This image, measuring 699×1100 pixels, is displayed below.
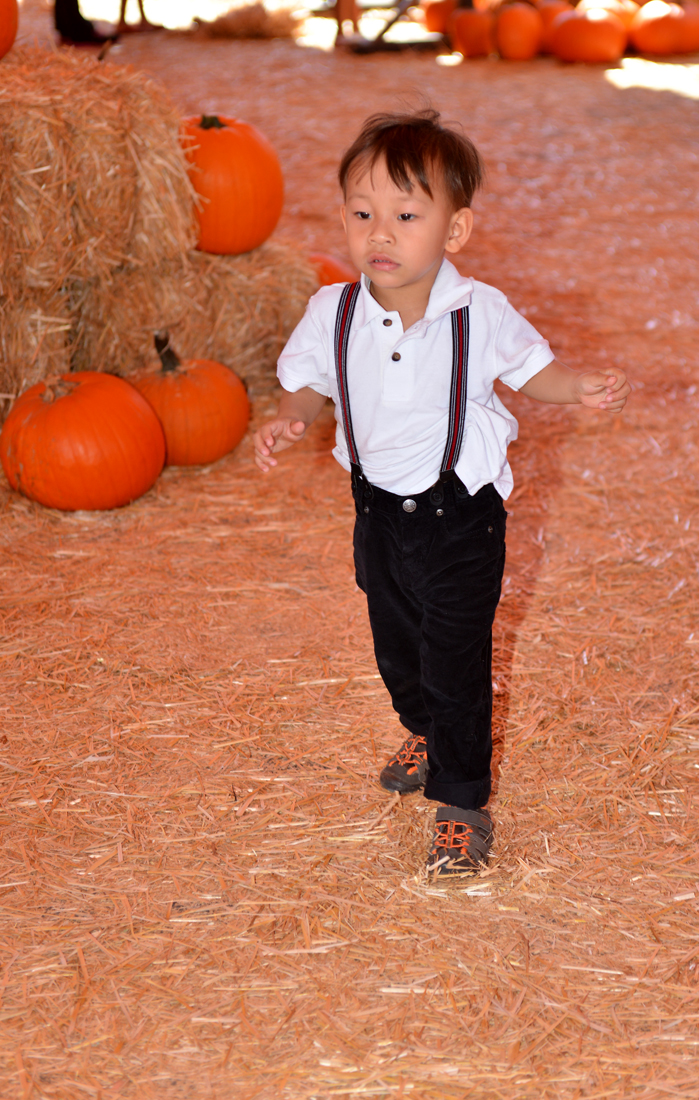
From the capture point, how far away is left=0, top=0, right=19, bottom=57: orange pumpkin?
436 centimetres

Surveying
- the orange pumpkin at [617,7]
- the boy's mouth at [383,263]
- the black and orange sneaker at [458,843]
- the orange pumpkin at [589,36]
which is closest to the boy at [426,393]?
the boy's mouth at [383,263]

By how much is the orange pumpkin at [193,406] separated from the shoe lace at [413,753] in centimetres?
199

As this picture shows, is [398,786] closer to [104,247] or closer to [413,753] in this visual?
[413,753]

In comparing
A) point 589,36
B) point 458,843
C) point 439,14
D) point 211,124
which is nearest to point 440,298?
point 458,843

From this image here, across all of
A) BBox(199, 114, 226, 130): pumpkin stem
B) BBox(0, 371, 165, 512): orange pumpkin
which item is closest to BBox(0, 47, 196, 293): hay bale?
BBox(199, 114, 226, 130): pumpkin stem

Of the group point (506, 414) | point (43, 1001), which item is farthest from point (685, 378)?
point (43, 1001)

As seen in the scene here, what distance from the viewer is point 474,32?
39.2 feet

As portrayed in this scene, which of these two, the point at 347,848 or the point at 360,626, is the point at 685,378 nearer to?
the point at 360,626

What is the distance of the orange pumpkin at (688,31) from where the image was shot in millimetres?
11375

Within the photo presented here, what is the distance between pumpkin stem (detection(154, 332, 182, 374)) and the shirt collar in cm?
232

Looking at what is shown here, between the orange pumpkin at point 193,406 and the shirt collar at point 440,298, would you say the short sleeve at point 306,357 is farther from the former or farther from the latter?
the orange pumpkin at point 193,406

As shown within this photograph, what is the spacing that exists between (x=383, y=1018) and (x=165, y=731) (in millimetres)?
1095

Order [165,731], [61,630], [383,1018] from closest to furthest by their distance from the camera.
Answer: [383,1018] → [165,731] → [61,630]

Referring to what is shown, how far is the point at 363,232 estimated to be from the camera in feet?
6.47
